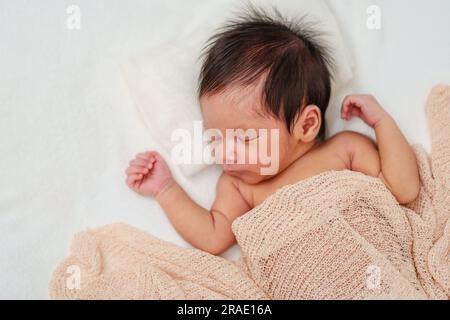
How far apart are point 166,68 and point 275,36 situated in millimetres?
311

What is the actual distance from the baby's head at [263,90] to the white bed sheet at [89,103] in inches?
6.1

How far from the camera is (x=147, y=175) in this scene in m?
1.48

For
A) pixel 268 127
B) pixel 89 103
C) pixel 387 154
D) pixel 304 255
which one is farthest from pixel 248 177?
pixel 89 103

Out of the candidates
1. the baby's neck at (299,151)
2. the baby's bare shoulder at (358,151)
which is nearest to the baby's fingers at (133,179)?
the baby's neck at (299,151)

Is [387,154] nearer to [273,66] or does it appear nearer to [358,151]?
[358,151]

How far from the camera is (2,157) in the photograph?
1472 millimetres

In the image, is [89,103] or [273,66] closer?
[273,66]

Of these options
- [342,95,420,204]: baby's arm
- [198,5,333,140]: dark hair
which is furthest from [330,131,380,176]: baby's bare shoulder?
[198,5,333,140]: dark hair

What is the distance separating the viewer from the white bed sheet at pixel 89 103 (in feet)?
4.74

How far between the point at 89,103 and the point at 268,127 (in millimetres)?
507

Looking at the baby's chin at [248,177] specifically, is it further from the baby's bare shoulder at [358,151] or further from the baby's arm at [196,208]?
the baby's bare shoulder at [358,151]

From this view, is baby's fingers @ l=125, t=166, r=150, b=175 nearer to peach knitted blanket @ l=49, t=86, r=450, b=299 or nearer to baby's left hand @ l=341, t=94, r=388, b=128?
peach knitted blanket @ l=49, t=86, r=450, b=299

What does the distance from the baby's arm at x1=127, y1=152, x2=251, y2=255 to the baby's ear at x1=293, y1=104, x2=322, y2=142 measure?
22 centimetres
